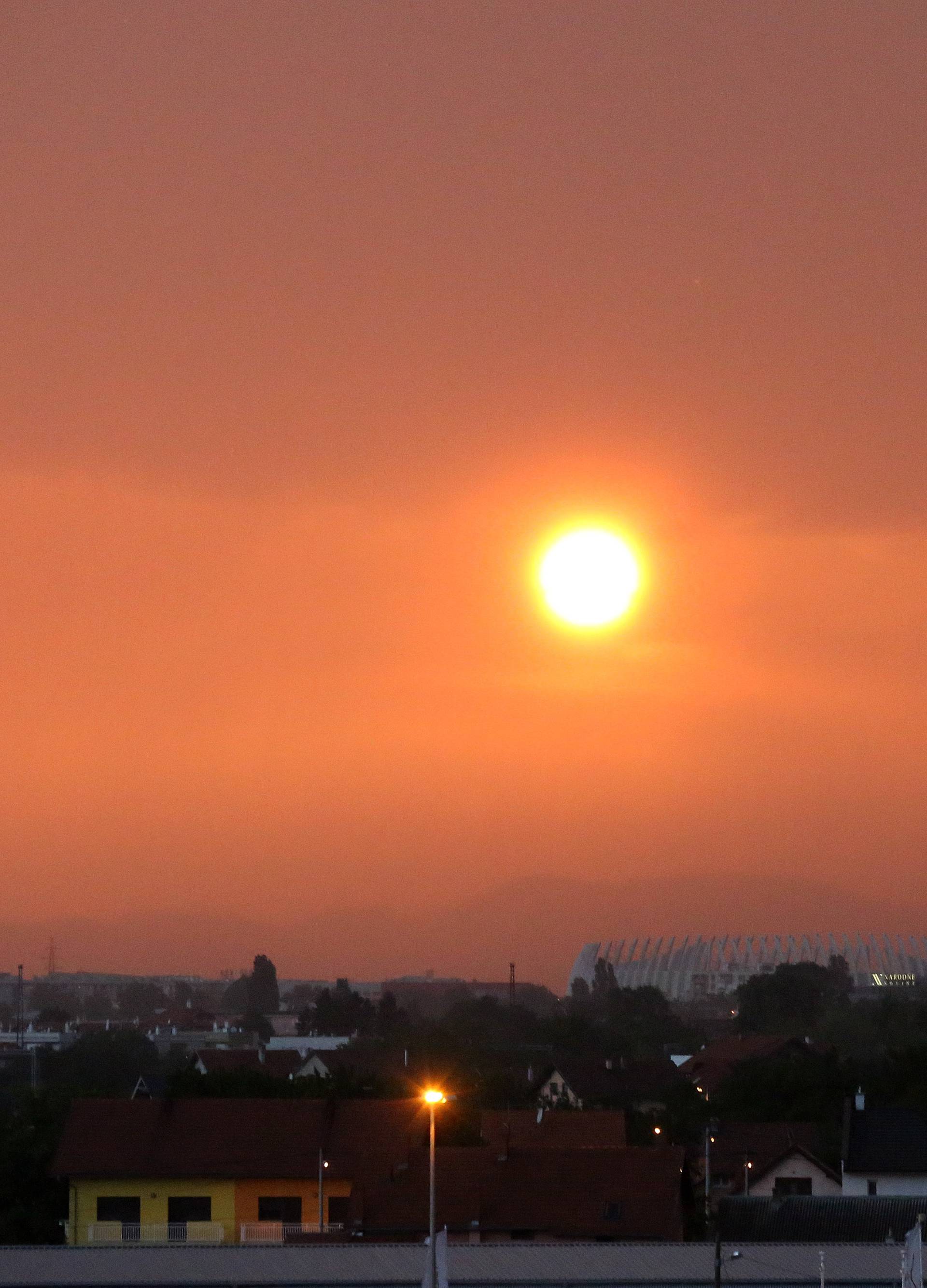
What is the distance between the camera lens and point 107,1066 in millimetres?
114188

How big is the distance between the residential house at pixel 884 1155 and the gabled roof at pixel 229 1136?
1436cm

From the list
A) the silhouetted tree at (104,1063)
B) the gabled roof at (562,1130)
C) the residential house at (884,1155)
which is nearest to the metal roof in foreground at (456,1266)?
the gabled roof at (562,1130)

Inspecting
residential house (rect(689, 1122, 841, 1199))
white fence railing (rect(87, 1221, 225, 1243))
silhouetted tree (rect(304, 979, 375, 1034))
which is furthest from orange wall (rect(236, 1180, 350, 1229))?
silhouetted tree (rect(304, 979, 375, 1034))

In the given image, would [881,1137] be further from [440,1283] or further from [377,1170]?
[440,1283]

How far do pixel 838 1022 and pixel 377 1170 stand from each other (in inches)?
3232

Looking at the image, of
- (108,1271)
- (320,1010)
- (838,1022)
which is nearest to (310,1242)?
(108,1271)

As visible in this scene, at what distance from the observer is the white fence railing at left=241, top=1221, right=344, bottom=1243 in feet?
147

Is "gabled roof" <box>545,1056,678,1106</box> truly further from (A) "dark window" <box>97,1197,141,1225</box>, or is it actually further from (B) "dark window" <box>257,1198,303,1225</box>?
(A) "dark window" <box>97,1197,141,1225</box>

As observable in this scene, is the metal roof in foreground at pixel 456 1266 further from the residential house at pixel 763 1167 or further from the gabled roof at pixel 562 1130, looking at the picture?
the residential house at pixel 763 1167

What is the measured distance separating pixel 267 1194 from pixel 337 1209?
1.63 meters

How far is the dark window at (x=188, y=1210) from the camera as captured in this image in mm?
45750

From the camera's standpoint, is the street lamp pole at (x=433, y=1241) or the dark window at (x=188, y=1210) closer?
the street lamp pole at (x=433, y=1241)

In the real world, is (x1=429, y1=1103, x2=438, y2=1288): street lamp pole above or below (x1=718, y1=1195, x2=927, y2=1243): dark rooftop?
above

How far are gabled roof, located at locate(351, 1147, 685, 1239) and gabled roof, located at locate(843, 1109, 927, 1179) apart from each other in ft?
49.7
